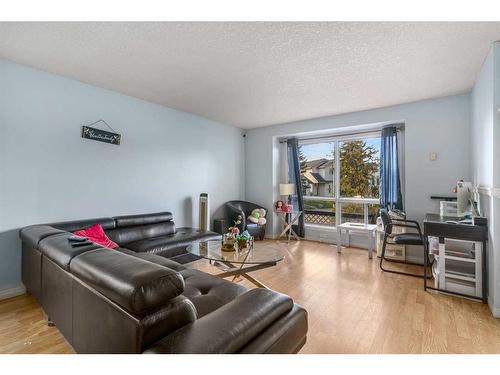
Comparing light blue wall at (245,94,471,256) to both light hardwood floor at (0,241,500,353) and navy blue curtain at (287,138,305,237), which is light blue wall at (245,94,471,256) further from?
light hardwood floor at (0,241,500,353)

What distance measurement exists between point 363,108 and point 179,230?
372cm

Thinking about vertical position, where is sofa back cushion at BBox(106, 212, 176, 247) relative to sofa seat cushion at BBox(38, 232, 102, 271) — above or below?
below

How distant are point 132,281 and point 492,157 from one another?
3.14m

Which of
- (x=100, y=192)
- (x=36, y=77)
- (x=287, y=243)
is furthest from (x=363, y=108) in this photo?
(x=36, y=77)

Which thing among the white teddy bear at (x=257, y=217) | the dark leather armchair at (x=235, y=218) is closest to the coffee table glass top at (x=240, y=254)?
the dark leather armchair at (x=235, y=218)

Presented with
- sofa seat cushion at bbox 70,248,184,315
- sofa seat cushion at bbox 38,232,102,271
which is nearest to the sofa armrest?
sofa seat cushion at bbox 70,248,184,315

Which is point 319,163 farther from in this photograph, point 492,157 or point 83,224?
point 83,224

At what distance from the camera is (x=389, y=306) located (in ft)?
7.99

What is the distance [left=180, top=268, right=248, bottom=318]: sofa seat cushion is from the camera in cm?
161

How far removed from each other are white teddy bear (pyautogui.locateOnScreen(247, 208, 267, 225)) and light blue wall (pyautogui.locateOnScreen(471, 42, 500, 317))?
11.2ft

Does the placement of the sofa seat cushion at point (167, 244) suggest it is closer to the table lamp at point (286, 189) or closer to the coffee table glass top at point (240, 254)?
the coffee table glass top at point (240, 254)

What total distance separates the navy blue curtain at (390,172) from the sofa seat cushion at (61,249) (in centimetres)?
434
